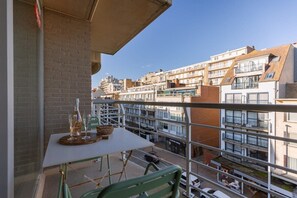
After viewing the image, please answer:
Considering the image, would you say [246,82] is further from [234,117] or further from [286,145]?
[286,145]

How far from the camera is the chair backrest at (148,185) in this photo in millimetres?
471

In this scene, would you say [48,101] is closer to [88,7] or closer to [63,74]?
[63,74]

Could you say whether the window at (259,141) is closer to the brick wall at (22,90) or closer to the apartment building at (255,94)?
the apartment building at (255,94)

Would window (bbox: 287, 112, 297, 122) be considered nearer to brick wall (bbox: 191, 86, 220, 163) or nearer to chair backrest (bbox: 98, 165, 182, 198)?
brick wall (bbox: 191, 86, 220, 163)

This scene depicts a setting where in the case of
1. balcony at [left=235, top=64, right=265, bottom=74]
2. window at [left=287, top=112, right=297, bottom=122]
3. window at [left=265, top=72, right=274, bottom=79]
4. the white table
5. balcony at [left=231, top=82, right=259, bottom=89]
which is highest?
balcony at [left=235, top=64, right=265, bottom=74]

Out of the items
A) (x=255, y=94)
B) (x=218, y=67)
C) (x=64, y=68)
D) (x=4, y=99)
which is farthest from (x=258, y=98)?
(x=218, y=67)

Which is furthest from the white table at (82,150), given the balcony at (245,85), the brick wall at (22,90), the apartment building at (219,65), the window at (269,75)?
the apartment building at (219,65)

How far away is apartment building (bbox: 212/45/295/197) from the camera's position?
8.80m

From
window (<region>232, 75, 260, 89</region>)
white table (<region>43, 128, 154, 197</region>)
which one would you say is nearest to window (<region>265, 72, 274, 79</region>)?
window (<region>232, 75, 260, 89</region>)

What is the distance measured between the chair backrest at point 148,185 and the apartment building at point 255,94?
825 centimetres

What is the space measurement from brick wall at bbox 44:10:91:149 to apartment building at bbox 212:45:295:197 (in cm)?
751

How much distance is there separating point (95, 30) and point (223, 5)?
12.4 m

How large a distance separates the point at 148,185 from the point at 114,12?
2.80 metres

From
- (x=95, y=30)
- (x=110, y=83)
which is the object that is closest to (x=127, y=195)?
(x=95, y=30)
